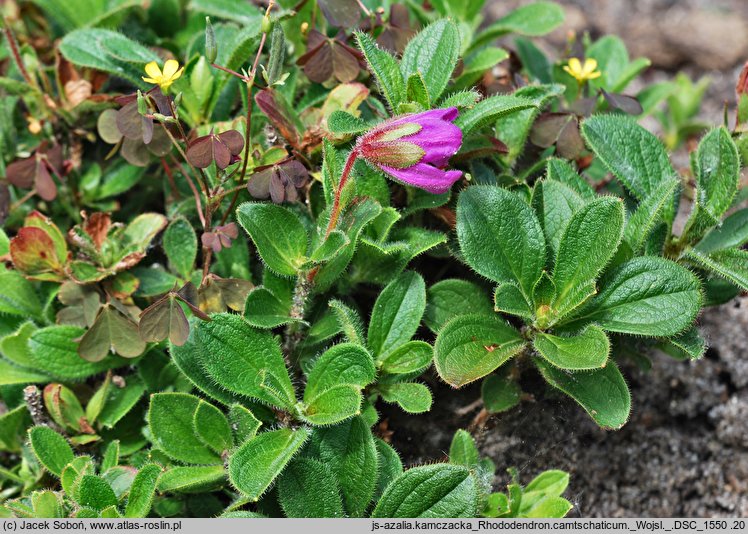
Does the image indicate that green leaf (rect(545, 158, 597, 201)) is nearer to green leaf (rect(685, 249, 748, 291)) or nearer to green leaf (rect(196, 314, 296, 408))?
green leaf (rect(685, 249, 748, 291))

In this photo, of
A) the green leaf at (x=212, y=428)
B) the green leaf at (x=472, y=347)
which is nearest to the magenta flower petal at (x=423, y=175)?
the green leaf at (x=472, y=347)

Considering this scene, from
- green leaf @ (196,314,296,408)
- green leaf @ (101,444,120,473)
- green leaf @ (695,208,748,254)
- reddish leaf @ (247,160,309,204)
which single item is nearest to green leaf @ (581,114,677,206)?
green leaf @ (695,208,748,254)

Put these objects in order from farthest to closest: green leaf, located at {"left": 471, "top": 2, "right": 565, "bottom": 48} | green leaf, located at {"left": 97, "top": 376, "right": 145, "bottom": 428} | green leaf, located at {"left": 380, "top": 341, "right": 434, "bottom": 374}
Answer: green leaf, located at {"left": 471, "top": 2, "right": 565, "bottom": 48}
green leaf, located at {"left": 97, "top": 376, "right": 145, "bottom": 428}
green leaf, located at {"left": 380, "top": 341, "right": 434, "bottom": 374}

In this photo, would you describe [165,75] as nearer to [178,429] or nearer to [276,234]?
[276,234]

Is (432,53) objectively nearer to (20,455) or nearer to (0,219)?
(0,219)

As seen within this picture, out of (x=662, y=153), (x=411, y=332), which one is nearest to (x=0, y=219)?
(x=411, y=332)

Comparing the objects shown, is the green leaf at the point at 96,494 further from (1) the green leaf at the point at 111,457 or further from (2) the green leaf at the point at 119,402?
(2) the green leaf at the point at 119,402

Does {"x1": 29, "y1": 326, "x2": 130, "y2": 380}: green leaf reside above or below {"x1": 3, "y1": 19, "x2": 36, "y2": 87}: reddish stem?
below
